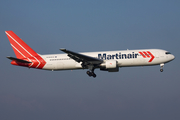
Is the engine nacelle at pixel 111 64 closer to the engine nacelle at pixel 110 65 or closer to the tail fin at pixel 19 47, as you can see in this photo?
the engine nacelle at pixel 110 65

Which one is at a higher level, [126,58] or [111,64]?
[126,58]

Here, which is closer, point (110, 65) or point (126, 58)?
point (110, 65)

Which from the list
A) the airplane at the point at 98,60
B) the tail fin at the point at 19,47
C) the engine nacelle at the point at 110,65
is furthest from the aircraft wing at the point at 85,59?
the tail fin at the point at 19,47

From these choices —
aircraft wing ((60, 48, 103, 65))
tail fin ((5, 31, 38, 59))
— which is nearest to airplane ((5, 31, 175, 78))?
aircraft wing ((60, 48, 103, 65))

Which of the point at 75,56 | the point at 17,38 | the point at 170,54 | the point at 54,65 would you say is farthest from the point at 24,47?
the point at 170,54

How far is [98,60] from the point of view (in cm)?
4456

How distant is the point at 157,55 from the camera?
4591 centimetres

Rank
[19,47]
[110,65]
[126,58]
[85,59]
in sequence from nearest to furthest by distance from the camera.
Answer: [110,65]
[85,59]
[126,58]
[19,47]

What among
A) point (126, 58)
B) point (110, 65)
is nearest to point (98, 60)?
point (110, 65)

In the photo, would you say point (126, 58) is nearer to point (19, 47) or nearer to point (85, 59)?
point (85, 59)

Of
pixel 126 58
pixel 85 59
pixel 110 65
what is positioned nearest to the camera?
pixel 110 65

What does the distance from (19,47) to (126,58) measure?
19.2 meters

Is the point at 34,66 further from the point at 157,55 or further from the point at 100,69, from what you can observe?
the point at 157,55

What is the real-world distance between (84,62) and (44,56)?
759 cm
